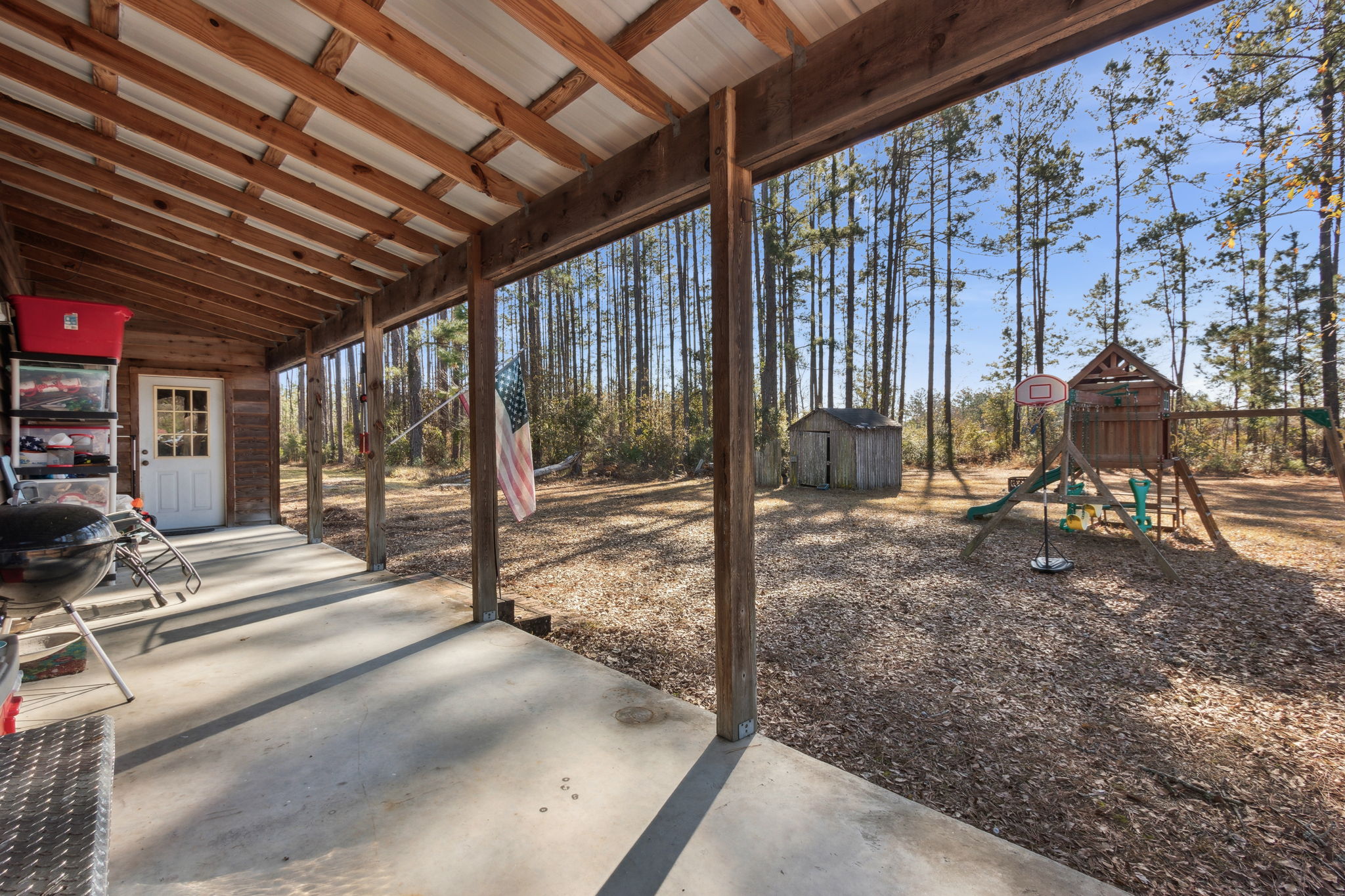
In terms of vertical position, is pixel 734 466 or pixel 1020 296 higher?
pixel 1020 296

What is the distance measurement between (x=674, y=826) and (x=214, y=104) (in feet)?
12.2

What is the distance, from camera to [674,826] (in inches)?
71.9

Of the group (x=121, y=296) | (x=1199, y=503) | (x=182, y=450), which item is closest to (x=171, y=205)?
(x=121, y=296)

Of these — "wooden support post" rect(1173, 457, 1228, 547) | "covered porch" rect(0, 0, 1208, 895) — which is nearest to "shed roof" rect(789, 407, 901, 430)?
"wooden support post" rect(1173, 457, 1228, 547)

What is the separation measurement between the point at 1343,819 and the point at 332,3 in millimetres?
4543

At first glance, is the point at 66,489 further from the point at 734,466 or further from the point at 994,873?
the point at 994,873

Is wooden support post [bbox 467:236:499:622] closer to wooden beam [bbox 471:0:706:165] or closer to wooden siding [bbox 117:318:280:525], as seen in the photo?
wooden beam [bbox 471:0:706:165]

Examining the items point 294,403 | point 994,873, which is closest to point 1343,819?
point 994,873

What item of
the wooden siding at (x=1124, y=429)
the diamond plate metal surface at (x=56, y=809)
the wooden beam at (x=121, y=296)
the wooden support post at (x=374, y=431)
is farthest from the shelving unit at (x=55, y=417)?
the wooden siding at (x=1124, y=429)

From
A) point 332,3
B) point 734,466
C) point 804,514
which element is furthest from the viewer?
point 804,514

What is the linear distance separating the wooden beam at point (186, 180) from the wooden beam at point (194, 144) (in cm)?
16

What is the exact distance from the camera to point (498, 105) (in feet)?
8.05

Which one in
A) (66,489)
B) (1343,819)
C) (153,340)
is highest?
(153,340)

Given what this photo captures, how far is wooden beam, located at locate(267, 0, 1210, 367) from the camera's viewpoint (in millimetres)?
1559
